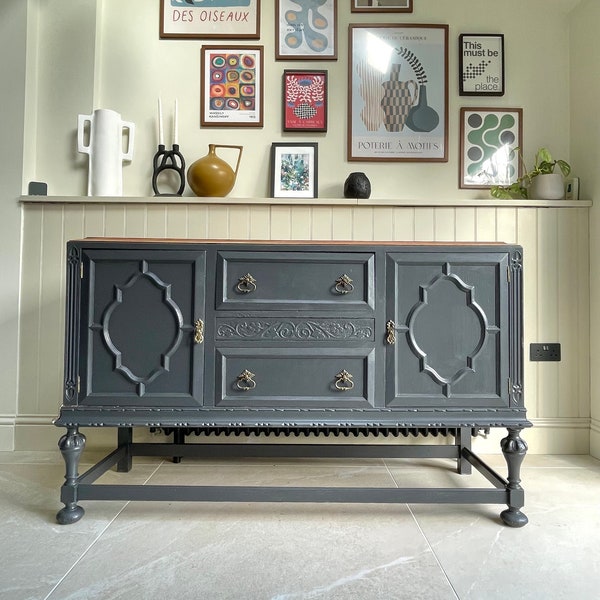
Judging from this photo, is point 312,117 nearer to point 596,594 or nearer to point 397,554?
point 397,554

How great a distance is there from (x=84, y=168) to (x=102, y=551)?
1.67 metres

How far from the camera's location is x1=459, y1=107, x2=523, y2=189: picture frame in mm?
2203

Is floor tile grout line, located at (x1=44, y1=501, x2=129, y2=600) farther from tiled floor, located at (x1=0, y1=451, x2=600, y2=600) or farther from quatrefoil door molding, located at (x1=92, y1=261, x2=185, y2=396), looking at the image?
quatrefoil door molding, located at (x1=92, y1=261, x2=185, y2=396)

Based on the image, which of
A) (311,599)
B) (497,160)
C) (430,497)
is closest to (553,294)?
(497,160)

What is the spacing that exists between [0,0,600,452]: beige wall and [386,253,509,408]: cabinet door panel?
64cm

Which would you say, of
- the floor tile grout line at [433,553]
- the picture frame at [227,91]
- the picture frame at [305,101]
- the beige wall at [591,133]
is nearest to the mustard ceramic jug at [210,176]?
the picture frame at [227,91]

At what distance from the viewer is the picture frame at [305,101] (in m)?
2.19

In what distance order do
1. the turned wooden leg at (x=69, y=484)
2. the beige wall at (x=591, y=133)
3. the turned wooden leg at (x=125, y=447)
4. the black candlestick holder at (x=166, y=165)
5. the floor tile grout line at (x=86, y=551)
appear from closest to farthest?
the floor tile grout line at (x=86, y=551)
the turned wooden leg at (x=69, y=484)
the turned wooden leg at (x=125, y=447)
the beige wall at (x=591, y=133)
the black candlestick holder at (x=166, y=165)

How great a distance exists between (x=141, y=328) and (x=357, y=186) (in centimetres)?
115

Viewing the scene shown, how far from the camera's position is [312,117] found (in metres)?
2.20

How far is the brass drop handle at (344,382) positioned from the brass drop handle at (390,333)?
0.17 m

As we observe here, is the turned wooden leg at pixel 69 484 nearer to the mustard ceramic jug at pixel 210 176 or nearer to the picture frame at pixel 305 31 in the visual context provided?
the mustard ceramic jug at pixel 210 176

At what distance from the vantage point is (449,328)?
4.81ft

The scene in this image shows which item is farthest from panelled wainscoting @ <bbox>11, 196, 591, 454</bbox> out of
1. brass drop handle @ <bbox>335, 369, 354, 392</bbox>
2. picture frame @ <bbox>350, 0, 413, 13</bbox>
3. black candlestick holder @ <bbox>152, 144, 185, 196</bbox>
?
picture frame @ <bbox>350, 0, 413, 13</bbox>
